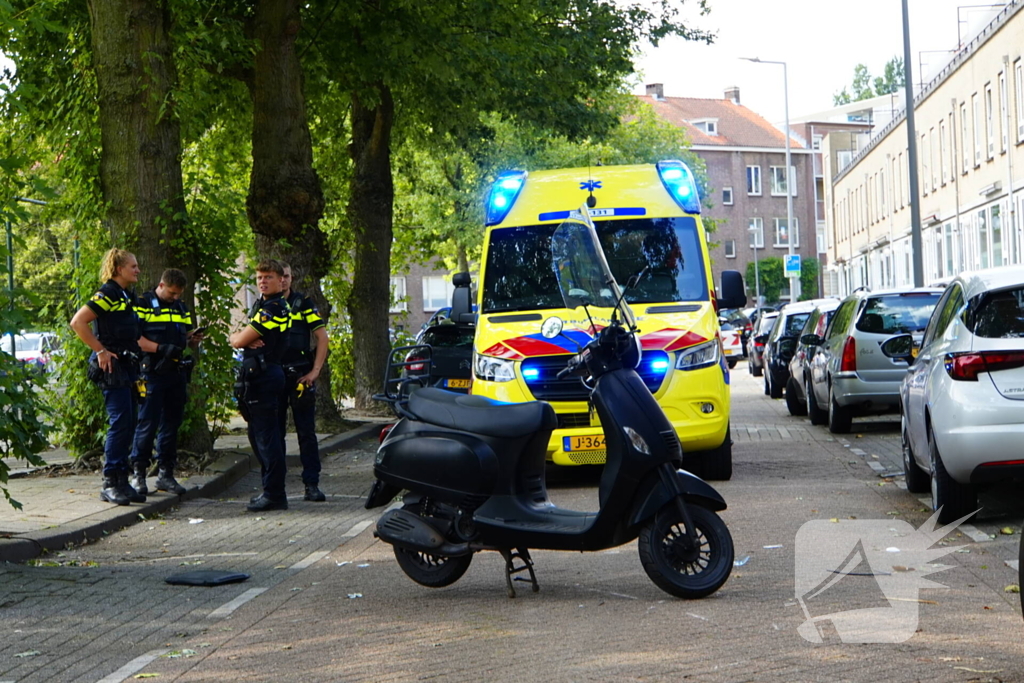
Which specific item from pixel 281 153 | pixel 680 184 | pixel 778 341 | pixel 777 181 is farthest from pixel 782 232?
pixel 680 184

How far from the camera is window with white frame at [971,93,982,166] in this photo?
40.7 m

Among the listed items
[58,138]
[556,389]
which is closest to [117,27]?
[58,138]

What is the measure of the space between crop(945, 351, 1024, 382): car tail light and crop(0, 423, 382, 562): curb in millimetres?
6005

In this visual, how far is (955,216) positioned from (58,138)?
115ft

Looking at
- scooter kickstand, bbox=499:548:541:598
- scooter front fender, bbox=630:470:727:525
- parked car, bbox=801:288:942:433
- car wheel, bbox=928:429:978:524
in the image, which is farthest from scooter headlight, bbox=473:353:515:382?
parked car, bbox=801:288:942:433

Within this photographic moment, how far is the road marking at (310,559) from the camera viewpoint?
346 inches

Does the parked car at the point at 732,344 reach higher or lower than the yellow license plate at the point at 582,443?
lower

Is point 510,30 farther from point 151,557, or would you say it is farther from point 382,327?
point 151,557

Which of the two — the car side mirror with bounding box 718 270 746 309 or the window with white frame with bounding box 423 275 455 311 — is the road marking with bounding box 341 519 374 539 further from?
the window with white frame with bounding box 423 275 455 311

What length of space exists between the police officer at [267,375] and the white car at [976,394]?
4966mm

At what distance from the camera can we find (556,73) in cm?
2147

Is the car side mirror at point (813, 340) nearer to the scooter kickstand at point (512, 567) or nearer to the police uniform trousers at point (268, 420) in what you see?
the police uniform trousers at point (268, 420)

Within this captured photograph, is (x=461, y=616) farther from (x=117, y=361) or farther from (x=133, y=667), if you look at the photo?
(x=117, y=361)

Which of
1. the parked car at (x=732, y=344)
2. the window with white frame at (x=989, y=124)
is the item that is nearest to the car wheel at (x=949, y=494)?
the window with white frame at (x=989, y=124)
